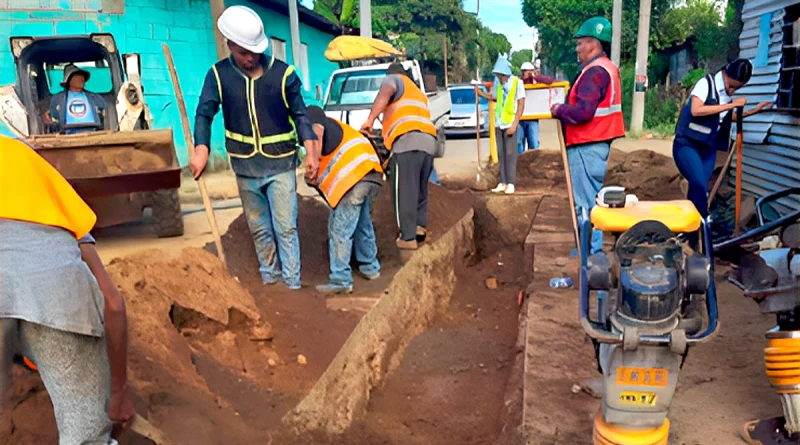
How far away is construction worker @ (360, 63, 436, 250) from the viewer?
5579mm

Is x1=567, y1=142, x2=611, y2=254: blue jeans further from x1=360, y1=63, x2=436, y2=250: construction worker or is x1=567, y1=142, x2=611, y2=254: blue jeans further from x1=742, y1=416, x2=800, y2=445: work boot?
x1=742, y1=416, x2=800, y2=445: work boot

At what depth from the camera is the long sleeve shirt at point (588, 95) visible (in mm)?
4832

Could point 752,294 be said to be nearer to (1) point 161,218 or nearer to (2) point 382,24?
(1) point 161,218

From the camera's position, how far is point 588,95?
486 centimetres

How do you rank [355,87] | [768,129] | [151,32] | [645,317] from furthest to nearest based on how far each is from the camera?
[355,87] < [151,32] < [768,129] < [645,317]

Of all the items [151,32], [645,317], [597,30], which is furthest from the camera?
[151,32]

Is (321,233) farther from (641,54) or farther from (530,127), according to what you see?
(641,54)

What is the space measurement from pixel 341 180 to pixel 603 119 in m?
2.02

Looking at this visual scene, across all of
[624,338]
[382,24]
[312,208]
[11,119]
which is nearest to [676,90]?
[382,24]

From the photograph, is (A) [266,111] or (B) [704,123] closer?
(A) [266,111]

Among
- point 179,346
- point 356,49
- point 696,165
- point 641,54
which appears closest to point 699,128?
point 696,165

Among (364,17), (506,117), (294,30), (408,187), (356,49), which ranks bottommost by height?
(408,187)

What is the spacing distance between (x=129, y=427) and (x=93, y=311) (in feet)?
2.62

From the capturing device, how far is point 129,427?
8.82ft
